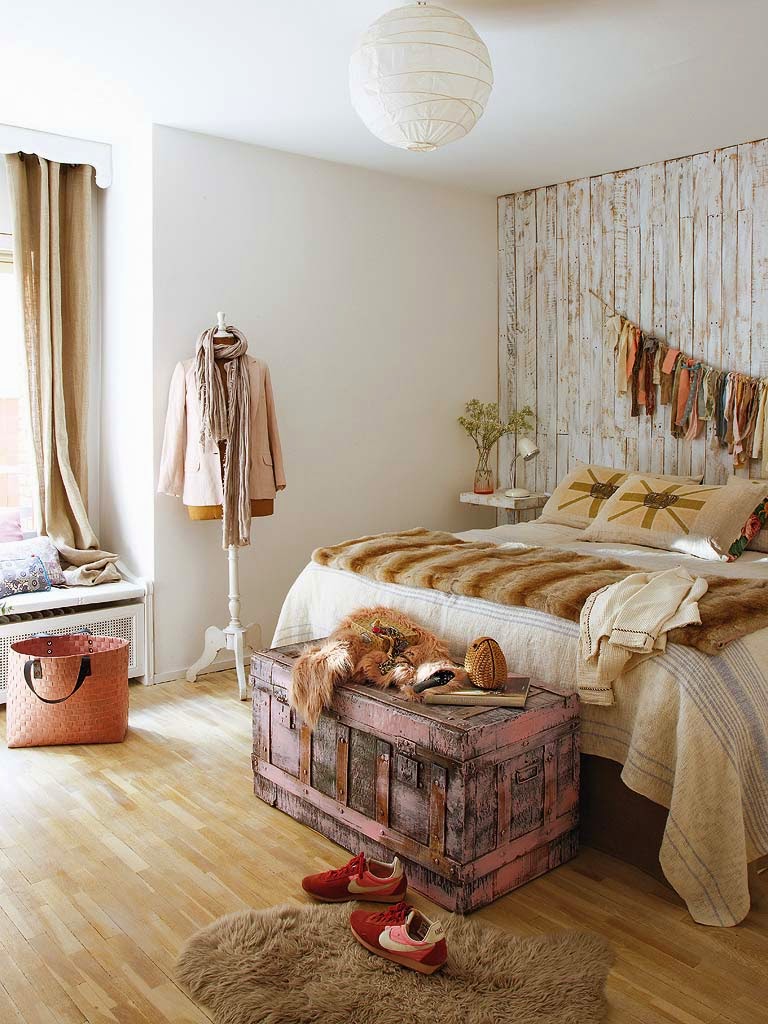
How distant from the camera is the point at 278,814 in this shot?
2.81 meters

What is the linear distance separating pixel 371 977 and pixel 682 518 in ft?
7.86

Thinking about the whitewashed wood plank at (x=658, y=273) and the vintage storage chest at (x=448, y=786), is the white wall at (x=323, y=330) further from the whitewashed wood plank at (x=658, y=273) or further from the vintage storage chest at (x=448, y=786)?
the vintage storage chest at (x=448, y=786)

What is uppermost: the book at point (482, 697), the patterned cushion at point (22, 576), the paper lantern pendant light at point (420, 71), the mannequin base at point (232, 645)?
the paper lantern pendant light at point (420, 71)

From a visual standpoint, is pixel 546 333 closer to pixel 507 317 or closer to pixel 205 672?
pixel 507 317

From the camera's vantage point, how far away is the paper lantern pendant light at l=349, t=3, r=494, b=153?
2500mm

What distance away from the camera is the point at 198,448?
3.84m

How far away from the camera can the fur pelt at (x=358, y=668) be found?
99.9 inches

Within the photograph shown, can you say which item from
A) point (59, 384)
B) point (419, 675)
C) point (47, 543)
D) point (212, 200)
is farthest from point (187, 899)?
point (212, 200)

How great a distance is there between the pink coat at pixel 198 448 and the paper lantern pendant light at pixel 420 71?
1.50 metres

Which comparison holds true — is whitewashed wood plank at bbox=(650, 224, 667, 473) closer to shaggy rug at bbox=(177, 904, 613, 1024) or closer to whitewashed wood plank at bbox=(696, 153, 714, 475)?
whitewashed wood plank at bbox=(696, 153, 714, 475)

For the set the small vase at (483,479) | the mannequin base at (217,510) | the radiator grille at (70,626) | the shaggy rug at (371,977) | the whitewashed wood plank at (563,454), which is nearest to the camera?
the shaggy rug at (371,977)

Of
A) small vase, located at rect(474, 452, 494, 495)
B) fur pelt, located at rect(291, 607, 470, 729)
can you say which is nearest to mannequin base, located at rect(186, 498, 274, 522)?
fur pelt, located at rect(291, 607, 470, 729)

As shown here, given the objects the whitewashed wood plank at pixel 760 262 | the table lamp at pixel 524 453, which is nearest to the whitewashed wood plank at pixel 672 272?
the whitewashed wood plank at pixel 760 262

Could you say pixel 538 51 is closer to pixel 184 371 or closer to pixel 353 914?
pixel 184 371
